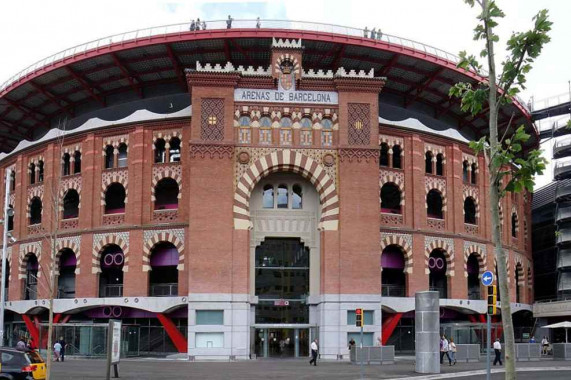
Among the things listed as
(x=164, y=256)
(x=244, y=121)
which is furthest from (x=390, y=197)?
(x=164, y=256)

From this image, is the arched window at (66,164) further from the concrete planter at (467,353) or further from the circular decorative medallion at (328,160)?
the concrete planter at (467,353)

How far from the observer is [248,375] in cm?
3114

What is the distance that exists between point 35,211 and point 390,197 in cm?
2727

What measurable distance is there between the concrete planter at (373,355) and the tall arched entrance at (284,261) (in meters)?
5.62

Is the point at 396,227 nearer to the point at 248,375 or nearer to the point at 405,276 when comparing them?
the point at 405,276

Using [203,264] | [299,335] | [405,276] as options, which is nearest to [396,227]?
[405,276]

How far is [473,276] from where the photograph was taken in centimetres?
5584

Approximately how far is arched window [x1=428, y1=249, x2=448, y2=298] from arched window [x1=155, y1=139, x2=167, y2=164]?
1978 cm

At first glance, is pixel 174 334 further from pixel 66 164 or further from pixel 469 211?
pixel 469 211

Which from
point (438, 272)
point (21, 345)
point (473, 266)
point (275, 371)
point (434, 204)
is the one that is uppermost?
point (434, 204)

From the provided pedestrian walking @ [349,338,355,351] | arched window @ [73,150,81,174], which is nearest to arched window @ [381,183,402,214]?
pedestrian walking @ [349,338,355,351]

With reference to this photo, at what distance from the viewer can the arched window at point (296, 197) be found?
4604 centimetres

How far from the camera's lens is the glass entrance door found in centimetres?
4450

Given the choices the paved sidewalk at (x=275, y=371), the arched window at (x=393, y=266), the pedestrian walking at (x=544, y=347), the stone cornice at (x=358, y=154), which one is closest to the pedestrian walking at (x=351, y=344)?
the paved sidewalk at (x=275, y=371)
